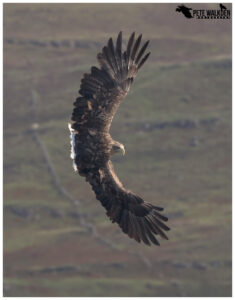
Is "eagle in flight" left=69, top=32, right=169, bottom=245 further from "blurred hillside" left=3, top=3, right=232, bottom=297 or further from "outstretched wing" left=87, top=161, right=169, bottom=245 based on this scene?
"blurred hillside" left=3, top=3, right=232, bottom=297

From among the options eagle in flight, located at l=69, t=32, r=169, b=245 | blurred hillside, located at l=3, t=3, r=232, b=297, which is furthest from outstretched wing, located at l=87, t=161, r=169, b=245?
blurred hillside, located at l=3, t=3, r=232, b=297

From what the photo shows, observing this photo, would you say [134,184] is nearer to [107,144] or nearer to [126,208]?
[126,208]

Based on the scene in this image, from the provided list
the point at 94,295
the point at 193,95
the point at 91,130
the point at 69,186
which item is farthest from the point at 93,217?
the point at 91,130

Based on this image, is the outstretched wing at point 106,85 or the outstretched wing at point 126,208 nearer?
the outstretched wing at point 106,85

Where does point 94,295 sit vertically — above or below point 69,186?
below

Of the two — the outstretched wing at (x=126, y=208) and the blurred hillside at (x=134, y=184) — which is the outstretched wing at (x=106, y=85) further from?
the blurred hillside at (x=134, y=184)

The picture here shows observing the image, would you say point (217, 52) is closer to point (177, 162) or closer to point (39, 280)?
point (177, 162)

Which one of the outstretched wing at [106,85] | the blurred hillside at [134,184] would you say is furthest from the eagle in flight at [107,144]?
the blurred hillside at [134,184]
